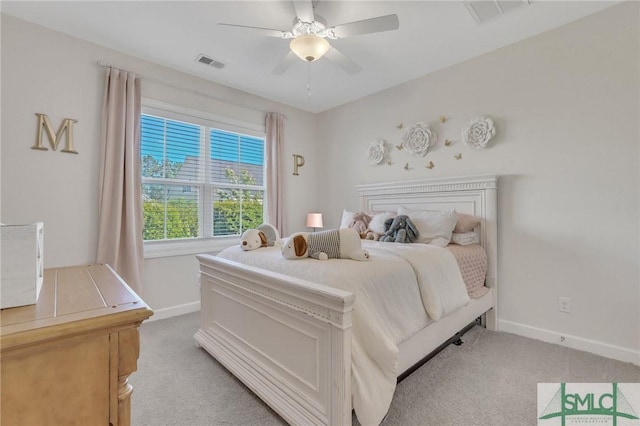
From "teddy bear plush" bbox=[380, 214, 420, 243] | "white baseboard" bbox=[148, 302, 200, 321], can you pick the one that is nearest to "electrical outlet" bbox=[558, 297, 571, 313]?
"teddy bear plush" bbox=[380, 214, 420, 243]

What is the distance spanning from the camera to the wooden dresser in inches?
21.7

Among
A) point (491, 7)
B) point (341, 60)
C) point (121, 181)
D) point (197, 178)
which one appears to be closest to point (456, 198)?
point (491, 7)

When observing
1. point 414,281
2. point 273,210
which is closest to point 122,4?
point 273,210

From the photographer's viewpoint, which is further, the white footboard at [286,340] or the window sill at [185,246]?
the window sill at [185,246]

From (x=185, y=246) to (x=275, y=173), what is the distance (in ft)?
4.72

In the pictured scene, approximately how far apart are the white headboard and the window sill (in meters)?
1.92

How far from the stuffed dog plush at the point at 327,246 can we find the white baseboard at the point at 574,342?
73.1 inches

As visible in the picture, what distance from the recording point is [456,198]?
116 inches

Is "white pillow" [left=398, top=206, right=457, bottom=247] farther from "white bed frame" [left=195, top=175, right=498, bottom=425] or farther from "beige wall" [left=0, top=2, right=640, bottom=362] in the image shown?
"beige wall" [left=0, top=2, right=640, bottom=362]

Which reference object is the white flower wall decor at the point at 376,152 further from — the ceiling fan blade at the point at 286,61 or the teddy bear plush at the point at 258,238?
the teddy bear plush at the point at 258,238

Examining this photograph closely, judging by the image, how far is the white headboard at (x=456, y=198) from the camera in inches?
106

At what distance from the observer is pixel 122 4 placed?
2129mm

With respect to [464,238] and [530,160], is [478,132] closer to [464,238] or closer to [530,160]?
[530,160]

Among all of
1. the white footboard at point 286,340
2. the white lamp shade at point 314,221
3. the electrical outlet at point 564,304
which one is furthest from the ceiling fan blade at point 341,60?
the electrical outlet at point 564,304
